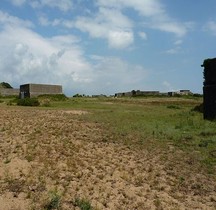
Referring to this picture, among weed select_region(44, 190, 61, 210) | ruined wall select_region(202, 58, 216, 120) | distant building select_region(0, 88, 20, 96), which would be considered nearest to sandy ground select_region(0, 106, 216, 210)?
weed select_region(44, 190, 61, 210)

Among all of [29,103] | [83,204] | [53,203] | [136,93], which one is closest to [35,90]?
[29,103]

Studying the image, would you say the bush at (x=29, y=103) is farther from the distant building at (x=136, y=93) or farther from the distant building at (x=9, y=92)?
the distant building at (x=136, y=93)

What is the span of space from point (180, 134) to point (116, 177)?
6554mm

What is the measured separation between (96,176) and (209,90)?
46.1 feet

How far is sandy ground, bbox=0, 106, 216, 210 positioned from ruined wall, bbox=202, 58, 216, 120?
9530 mm

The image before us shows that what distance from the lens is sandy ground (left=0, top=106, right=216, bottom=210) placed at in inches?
347

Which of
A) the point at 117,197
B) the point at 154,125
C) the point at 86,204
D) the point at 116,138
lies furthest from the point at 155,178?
the point at 154,125

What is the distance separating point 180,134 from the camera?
53.5 feet

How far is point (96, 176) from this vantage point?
34.0 feet

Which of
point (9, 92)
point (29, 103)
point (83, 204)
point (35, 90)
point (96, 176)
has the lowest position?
point (83, 204)

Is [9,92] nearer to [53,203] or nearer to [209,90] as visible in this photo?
[209,90]

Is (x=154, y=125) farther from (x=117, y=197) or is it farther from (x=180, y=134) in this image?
(x=117, y=197)

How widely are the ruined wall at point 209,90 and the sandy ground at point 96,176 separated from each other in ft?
31.3

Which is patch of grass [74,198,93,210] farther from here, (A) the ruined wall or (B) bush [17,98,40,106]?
(B) bush [17,98,40,106]
